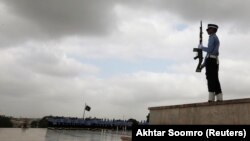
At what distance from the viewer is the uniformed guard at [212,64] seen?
300 inches

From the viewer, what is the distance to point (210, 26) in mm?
8156

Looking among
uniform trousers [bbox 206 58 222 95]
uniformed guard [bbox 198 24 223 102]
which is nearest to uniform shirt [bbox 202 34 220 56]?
uniformed guard [bbox 198 24 223 102]

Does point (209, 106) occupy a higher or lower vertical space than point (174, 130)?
higher

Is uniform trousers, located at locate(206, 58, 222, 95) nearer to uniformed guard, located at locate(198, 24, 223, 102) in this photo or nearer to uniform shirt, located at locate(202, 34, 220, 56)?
uniformed guard, located at locate(198, 24, 223, 102)

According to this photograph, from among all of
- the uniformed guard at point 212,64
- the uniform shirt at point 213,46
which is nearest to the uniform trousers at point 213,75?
the uniformed guard at point 212,64

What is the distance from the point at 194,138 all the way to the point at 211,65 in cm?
275

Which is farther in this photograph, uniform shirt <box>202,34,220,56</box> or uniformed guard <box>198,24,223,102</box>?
uniform shirt <box>202,34,220,56</box>

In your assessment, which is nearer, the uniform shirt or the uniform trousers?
the uniform trousers

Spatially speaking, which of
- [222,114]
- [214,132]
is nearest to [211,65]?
[222,114]

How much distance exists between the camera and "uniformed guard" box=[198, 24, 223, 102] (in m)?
7.62

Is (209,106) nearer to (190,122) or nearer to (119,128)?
(190,122)

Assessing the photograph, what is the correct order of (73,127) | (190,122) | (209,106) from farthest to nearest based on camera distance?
(73,127) < (190,122) < (209,106)

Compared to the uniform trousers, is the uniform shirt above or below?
above

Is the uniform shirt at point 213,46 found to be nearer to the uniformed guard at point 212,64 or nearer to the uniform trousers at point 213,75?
the uniformed guard at point 212,64
